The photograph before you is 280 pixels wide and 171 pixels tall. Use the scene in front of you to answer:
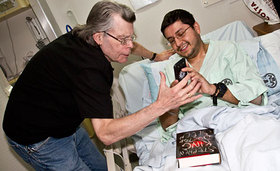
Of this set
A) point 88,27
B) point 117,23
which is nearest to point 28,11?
point 88,27

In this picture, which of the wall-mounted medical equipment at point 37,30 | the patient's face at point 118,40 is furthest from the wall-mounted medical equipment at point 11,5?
the patient's face at point 118,40

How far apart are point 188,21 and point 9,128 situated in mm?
1405

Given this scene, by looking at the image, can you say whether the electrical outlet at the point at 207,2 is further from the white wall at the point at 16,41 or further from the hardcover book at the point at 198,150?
the white wall at the point at 16,41

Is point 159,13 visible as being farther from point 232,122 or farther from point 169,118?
point 232,122

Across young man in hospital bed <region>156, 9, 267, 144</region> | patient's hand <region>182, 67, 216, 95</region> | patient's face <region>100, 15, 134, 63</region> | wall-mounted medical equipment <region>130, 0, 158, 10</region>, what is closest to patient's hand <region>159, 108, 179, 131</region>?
young man in hospital bed <region>156, 9, 267, 144</region>

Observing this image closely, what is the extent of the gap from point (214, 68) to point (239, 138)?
0.61m

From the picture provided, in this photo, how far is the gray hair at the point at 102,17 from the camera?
1.15 metres

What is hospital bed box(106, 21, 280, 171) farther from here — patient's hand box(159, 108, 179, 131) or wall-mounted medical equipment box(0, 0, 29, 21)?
wall-mounted medical equipment box(0, 0, 29, 21)

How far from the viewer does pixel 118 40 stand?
46.8 inches

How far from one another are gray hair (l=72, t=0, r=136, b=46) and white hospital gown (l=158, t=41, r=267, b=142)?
69 cm

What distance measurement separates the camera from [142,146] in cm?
167

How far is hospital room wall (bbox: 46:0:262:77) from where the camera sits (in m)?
2.09

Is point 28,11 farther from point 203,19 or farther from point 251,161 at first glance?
point 251,161

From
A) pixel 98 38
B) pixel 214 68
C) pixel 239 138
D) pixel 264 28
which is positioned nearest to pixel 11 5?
pixel 98 38
